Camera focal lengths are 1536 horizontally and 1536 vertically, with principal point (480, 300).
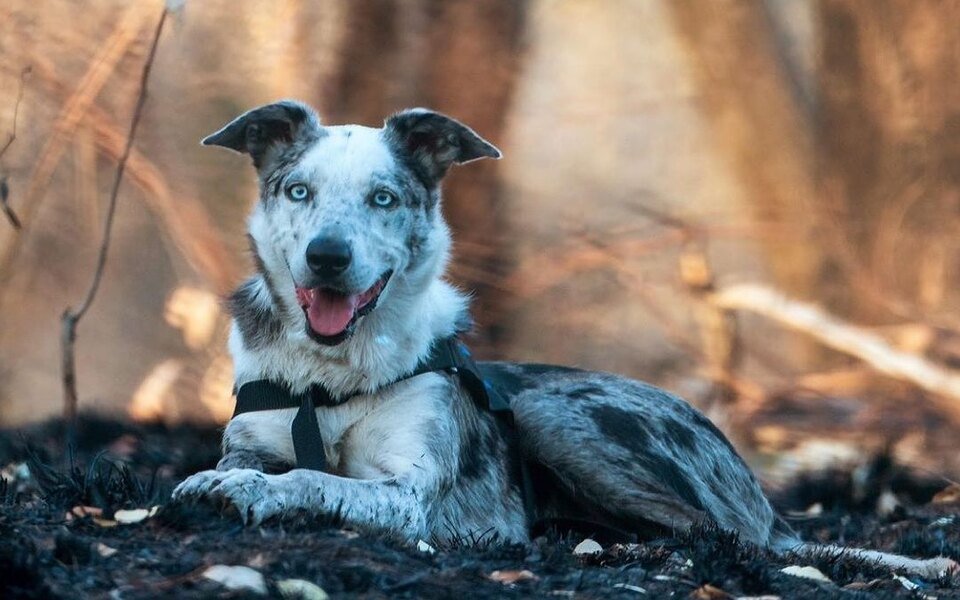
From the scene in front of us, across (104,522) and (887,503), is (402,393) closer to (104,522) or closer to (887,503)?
(104,522)

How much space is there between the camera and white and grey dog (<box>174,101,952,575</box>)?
17.9 feet

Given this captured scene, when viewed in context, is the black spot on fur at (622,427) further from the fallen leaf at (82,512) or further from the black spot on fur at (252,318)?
the fallen leaf at (82,512)

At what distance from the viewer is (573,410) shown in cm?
619

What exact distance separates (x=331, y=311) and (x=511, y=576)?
132 centimetres

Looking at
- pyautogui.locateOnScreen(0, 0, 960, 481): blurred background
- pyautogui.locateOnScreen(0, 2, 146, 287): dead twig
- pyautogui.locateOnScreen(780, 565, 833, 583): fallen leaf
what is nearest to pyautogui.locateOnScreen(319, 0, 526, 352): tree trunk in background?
pyautogui.locateOnScreen(0, 0, 960, 481): blurred background

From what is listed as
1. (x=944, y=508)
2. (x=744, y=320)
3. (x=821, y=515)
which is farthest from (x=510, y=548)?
(x=744, y=320)

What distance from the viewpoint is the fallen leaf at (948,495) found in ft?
27.9

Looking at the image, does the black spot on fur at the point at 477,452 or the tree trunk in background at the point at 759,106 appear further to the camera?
the tree trunk in background at the point at 759,106

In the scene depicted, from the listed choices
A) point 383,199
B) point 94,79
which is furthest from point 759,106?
point 383,199

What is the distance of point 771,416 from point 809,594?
7247mm

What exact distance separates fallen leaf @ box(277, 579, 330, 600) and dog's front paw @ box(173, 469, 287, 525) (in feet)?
2.18

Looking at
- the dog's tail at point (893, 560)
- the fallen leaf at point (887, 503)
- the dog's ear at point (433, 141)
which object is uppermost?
the dog's ear at point (433, 141)

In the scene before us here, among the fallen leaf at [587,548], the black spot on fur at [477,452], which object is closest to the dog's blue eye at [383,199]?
the black spot on fur at [477,452]

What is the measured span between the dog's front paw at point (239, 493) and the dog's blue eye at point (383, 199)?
1292 mm
